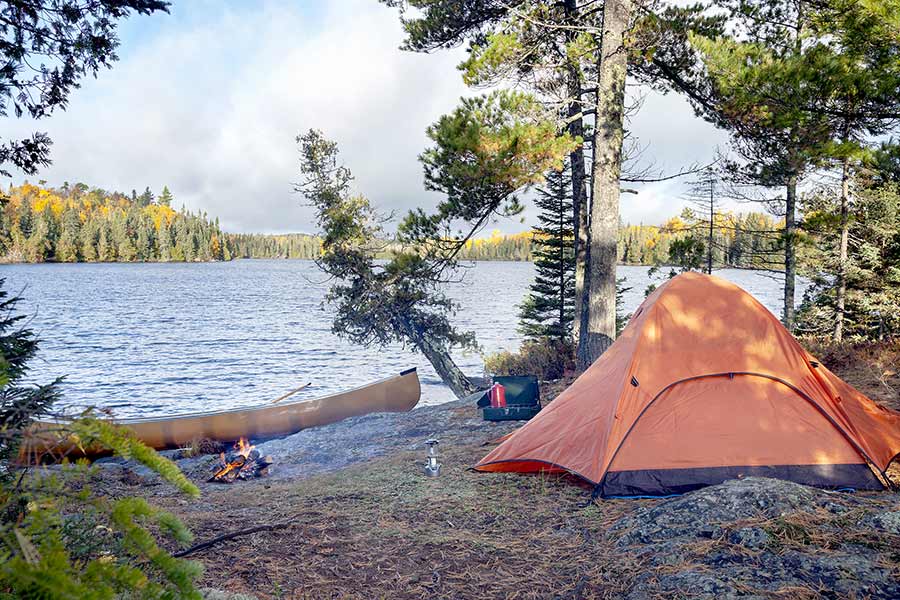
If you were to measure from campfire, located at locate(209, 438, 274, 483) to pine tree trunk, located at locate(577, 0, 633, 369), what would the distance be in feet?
18.8

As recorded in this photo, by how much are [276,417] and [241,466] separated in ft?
12.5

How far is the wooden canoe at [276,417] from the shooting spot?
35.9 ft

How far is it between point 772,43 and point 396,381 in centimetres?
941

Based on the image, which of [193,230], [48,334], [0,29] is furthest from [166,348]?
[193,230]

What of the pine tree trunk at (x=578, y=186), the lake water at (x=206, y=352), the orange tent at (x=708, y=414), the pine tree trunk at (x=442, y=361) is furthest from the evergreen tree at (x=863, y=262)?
the orange tent at (x=708, y=414)

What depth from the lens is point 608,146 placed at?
919cm

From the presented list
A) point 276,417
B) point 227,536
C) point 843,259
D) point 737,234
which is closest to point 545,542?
point 227,536

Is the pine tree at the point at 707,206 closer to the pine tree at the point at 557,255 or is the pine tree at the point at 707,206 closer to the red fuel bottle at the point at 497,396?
the pine tree at the point at 557,255

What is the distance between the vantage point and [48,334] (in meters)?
28.4

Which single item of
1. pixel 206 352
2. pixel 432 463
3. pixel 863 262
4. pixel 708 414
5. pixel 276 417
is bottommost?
pixel 206 352

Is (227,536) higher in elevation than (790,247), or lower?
lower

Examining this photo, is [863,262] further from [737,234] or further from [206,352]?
[206,352]

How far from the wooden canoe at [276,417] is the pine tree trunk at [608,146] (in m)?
5.55

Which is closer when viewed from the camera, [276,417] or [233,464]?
[233,464]
